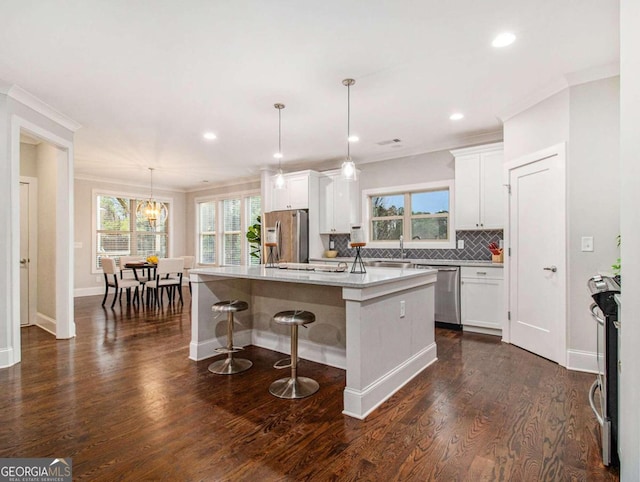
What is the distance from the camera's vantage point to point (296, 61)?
287 cm

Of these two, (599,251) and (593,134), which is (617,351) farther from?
(593,134)

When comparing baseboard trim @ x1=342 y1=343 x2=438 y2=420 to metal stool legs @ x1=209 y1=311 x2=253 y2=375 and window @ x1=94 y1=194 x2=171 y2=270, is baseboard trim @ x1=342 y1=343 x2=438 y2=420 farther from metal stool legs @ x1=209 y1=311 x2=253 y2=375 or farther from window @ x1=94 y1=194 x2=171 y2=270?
window @ x1=94 y1=194 x2=171 y2=270

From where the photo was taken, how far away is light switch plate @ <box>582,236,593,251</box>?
3113 mm

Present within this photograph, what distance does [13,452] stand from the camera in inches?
75.7

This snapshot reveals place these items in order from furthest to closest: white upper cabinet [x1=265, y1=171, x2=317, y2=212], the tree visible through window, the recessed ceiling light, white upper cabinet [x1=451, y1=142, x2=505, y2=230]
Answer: white upper cabinet [x1=265, y1=171, x2=317, y2=212]
the tree visible through window
white upper cabinet [x1=451, y1=142, x2=505, y2=230]
the recessed ceiling light

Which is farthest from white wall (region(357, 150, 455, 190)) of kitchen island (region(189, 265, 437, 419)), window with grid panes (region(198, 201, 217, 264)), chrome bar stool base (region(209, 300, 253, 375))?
window with grid panes (region(198, 201, 217, 264))

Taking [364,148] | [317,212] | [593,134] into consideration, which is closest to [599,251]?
[593,134]

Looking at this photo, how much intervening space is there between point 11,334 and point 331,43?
13.1ft

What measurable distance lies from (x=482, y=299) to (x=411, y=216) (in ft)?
5.88

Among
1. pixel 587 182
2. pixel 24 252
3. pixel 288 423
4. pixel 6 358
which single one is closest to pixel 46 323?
pixel 24 252

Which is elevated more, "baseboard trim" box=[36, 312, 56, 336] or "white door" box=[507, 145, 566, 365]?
"white door" box=[507, 145, 566, 365]

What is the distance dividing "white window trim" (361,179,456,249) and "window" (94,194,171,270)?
5859 millimetres

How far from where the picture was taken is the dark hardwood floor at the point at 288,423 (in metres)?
1.81

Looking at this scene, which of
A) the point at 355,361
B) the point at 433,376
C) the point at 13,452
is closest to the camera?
the point at 13,452
